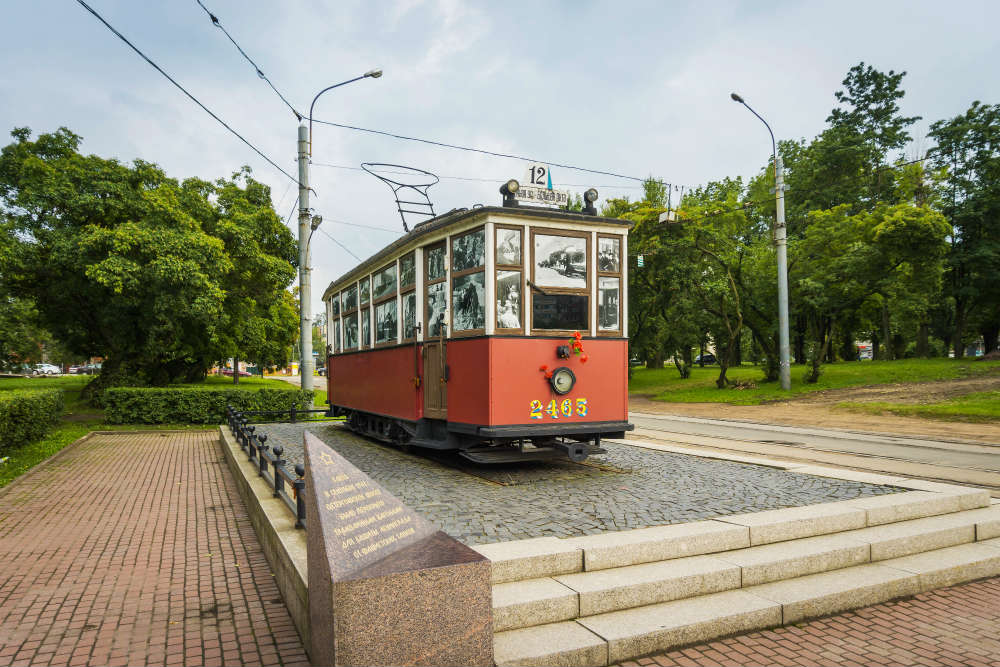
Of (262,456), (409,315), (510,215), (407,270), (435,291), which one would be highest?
(510,215)

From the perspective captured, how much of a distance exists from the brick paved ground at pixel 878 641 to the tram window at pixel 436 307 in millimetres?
5400

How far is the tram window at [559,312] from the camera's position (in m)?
7.75

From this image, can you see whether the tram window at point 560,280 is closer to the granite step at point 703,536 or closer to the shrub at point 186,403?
the granite step at point 703,536

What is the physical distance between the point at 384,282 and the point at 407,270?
121 centimetres

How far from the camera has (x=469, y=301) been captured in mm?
7887

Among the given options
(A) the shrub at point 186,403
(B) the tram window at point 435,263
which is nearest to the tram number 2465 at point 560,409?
(B) the tram window at point 435,263

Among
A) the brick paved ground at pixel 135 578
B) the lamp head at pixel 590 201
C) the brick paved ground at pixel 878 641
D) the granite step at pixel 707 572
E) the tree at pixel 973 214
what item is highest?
the tree at pixel 973 214

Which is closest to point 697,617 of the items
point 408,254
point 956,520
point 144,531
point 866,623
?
point 866,623

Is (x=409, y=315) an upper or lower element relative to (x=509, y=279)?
lower

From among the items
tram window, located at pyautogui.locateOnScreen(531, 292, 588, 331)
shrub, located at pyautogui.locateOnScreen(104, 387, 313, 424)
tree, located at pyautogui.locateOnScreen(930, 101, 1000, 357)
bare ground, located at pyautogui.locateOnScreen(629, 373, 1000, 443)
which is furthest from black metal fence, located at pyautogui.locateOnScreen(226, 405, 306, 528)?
tree, located at pyautogui.locateOnScreen(930, 101, 1000, 357)

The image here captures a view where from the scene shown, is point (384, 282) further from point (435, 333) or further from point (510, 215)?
point (510, 215)

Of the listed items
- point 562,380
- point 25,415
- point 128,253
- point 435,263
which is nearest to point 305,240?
point 128,253

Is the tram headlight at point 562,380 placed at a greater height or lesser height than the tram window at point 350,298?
lesser

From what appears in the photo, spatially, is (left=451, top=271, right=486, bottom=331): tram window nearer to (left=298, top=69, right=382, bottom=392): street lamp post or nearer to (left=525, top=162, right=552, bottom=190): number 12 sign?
(left=525, top=162, right=552, bottom=190): number 12 sign
